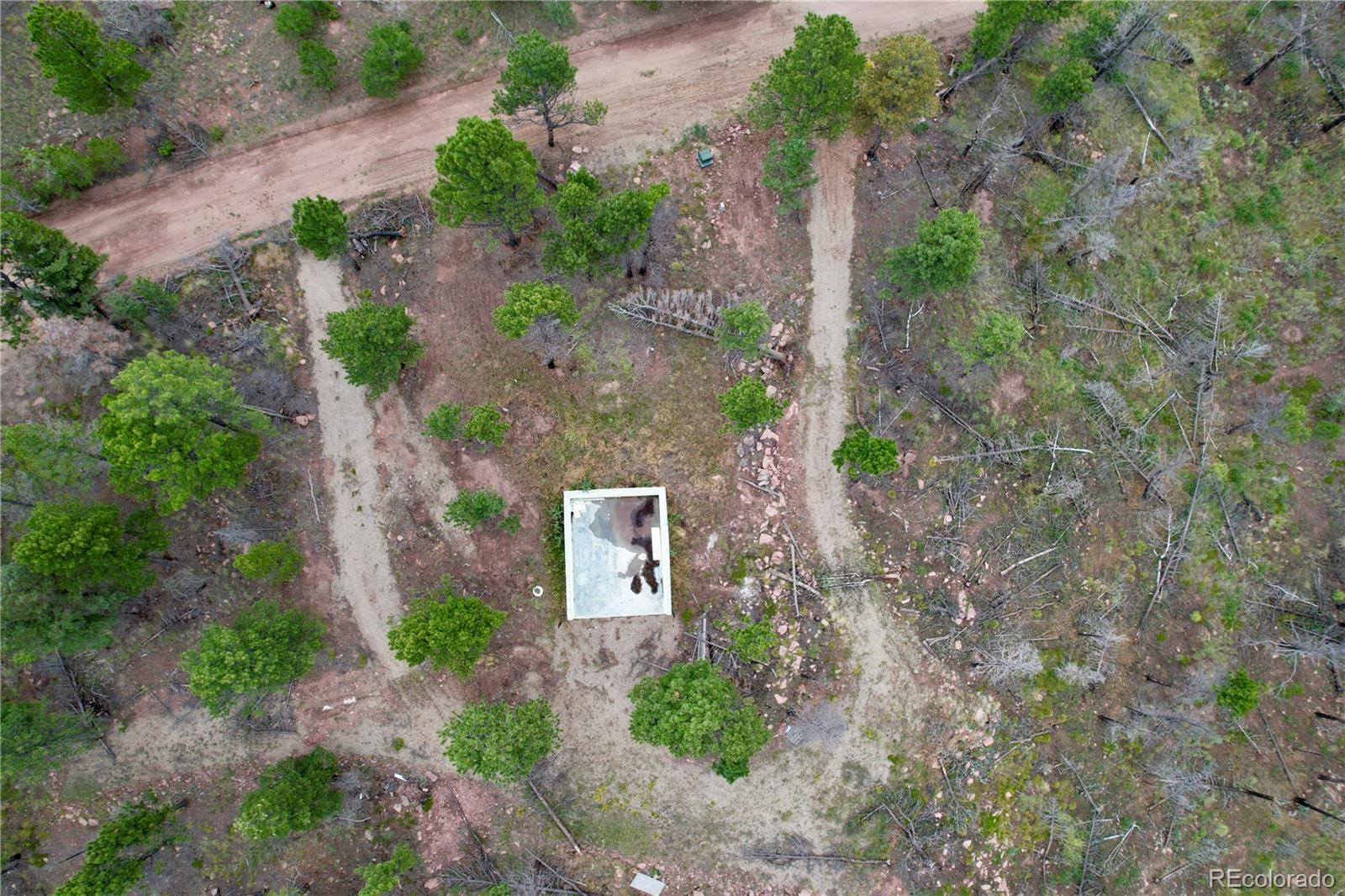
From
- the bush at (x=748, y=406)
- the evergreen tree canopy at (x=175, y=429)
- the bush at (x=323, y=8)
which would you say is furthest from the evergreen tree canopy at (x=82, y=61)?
the bush at (x=748, y=406)

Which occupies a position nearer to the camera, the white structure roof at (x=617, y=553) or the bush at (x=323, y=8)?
the white structure roof at (x=617, y=553)

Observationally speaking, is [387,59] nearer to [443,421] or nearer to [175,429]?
[443,421]

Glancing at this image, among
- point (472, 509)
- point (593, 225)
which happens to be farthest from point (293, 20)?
point (472, 509)

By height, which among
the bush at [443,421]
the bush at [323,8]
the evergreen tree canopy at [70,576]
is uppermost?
the bush at [323,8]

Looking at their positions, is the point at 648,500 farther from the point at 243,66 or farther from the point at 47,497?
the point at 243,66

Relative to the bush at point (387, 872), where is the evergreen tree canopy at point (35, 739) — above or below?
above

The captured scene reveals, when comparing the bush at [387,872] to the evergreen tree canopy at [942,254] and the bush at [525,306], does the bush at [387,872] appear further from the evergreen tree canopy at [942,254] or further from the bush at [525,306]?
the evergreen tree canopy at [942,254]

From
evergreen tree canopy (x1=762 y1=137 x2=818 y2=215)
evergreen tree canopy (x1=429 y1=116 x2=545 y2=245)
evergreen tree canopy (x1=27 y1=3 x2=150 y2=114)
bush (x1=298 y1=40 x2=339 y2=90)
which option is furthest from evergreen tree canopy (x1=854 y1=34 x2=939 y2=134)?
evergreen tree canopy (x1=27 y1=3 x2=150 y2=114)
